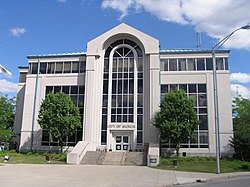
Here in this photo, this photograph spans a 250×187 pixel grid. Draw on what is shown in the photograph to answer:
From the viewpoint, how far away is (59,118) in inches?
1299

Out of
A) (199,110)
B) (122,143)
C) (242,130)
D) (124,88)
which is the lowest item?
(122,143)

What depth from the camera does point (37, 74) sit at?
40.1m

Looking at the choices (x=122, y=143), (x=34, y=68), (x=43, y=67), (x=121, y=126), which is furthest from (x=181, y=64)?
(x=34, y=68)

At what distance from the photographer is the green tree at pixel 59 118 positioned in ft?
109

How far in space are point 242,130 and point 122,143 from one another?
47.8 feet

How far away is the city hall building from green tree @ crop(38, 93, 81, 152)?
74.6 inches

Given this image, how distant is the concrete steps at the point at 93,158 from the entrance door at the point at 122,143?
3.42 meters

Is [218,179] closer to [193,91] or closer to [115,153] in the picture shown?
[115,153]

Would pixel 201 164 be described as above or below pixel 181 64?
below

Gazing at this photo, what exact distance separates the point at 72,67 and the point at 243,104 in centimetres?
2316

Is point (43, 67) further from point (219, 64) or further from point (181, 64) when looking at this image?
point (219, 64)

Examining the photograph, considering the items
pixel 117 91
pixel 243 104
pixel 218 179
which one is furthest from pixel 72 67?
pixel 218 179

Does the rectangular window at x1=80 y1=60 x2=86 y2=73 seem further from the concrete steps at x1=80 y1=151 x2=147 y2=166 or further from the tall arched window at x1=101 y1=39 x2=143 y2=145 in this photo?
the concrete steps at x1=80 y1=151 x2=147 y2=166

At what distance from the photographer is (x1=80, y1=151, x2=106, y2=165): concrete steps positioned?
29.5 m
